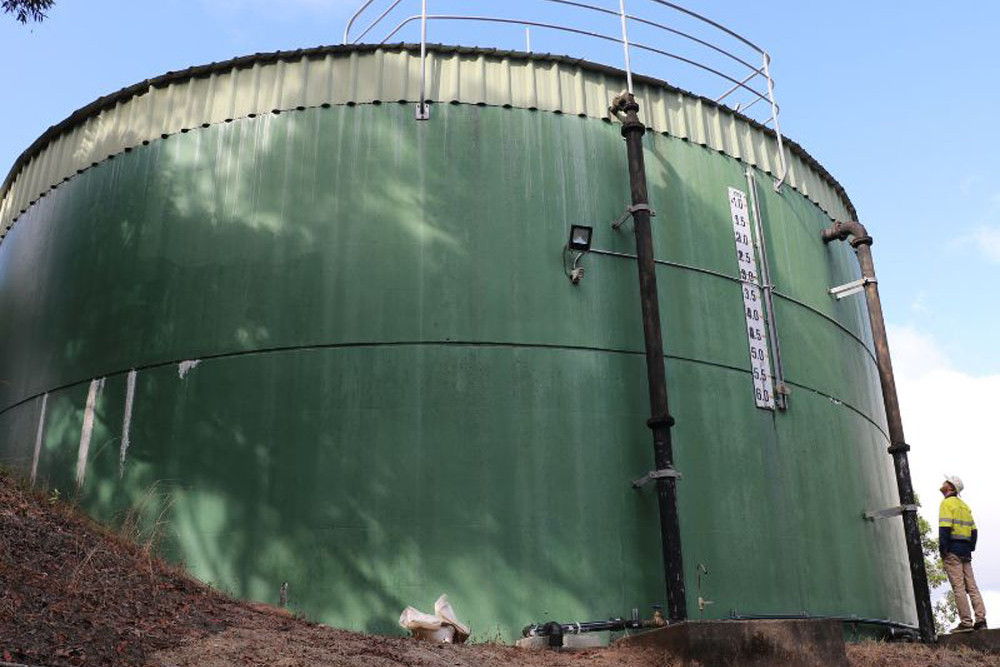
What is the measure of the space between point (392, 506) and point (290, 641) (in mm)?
2783

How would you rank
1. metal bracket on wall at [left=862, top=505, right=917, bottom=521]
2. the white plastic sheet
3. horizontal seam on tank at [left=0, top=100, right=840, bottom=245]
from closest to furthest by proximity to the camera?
the white plastic sheet < horizontal seam on tank at [left=0, top=100, right=840, bottom=245] < metal bracket on wall at [left=862, top=505, right=917, bottom=521]

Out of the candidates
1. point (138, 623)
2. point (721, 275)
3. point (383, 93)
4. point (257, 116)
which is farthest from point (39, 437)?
point (721, 275)

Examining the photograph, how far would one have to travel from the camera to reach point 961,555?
10.9 m

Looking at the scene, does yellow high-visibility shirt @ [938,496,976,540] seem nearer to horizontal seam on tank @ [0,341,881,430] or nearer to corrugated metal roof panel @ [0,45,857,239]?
horizontal seam on tank @ [0,341,881,430]

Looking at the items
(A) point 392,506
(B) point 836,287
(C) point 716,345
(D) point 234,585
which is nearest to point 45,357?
(D) point 234,585

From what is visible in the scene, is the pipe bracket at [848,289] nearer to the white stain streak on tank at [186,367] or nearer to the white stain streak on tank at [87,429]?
the white stain streak on tank at [186,367]

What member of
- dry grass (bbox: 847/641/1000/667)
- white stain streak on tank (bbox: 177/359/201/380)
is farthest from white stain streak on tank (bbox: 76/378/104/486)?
dry grass (bbox: 847/641/1000/667)

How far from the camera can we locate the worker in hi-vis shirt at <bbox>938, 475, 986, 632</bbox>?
35.2 feet

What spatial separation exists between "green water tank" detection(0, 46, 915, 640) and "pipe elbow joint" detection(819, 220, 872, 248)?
2.37 feet

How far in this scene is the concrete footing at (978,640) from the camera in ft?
33.6

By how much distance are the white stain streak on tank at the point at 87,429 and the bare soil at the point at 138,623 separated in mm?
2055

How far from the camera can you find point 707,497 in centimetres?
1079

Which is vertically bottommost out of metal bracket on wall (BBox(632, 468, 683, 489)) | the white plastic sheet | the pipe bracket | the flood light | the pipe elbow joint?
the white plastic sheet

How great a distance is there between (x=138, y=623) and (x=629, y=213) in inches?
276
